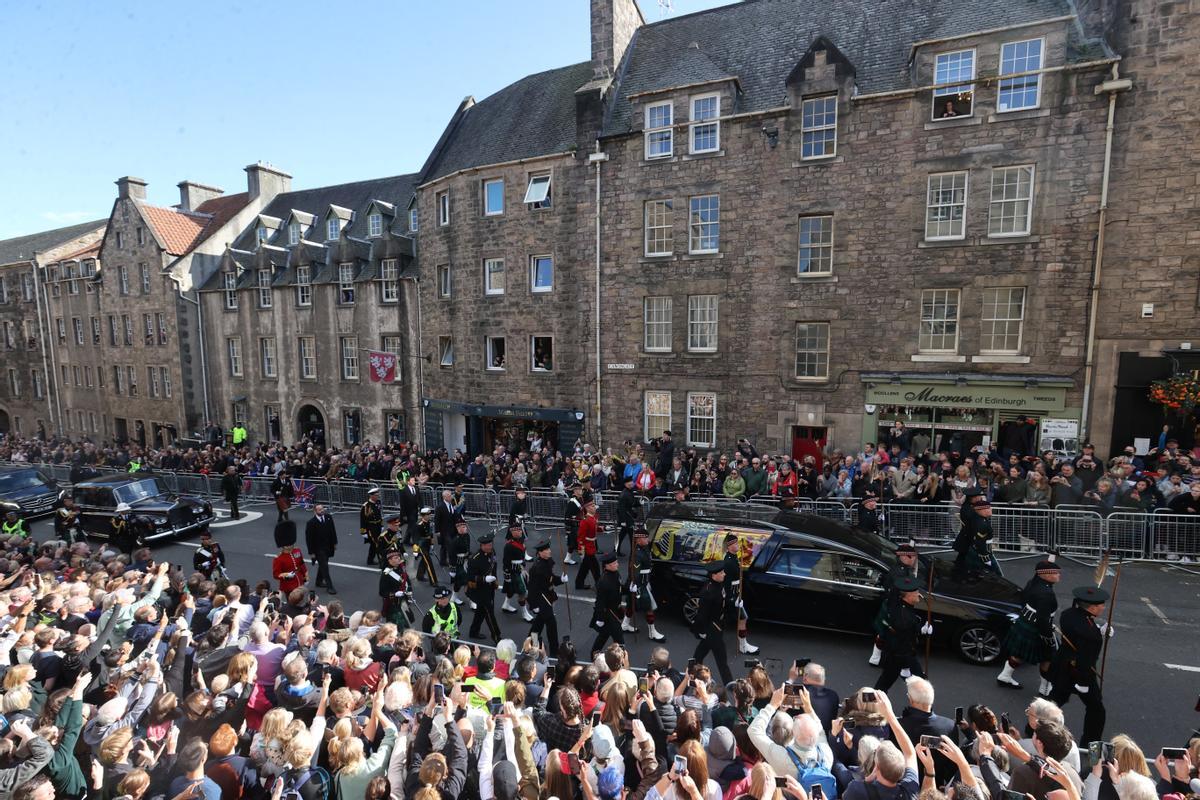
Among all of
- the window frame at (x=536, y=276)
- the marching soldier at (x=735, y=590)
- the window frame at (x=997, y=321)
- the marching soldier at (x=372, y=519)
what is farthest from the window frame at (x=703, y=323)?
the marching soldier at (x=735, y=590)

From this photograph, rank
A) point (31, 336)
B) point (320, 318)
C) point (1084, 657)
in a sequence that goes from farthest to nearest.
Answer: point (31, 336) → point (320, 318) → point (1084, 657)

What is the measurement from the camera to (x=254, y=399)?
104 feet

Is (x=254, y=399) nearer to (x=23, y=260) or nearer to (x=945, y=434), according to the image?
(x=23, y=260)

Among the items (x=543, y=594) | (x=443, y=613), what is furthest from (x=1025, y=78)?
(x=443, y=613)

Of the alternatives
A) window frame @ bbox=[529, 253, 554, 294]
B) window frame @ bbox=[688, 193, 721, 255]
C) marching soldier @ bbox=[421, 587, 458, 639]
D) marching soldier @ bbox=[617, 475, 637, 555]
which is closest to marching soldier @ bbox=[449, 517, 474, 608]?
marching soldier @ bbox=[421, 587, 458, 639]

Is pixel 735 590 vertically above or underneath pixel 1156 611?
above

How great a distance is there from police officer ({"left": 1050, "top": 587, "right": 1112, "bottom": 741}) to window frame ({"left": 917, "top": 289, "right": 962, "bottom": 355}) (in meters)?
11.7

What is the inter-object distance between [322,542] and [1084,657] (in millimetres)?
11250

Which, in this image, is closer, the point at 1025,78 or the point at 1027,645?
the point at 1027,645

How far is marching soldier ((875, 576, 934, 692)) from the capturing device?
702 centimetres

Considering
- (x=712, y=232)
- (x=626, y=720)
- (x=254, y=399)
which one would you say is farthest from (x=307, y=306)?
(x=626, y=720)

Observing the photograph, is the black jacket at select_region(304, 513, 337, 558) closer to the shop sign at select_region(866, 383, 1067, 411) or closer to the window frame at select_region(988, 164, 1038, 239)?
the shop sign at select_region(866, 383, 1067, 411)

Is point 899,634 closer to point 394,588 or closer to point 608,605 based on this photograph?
point 608,605

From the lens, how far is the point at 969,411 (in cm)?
1683
